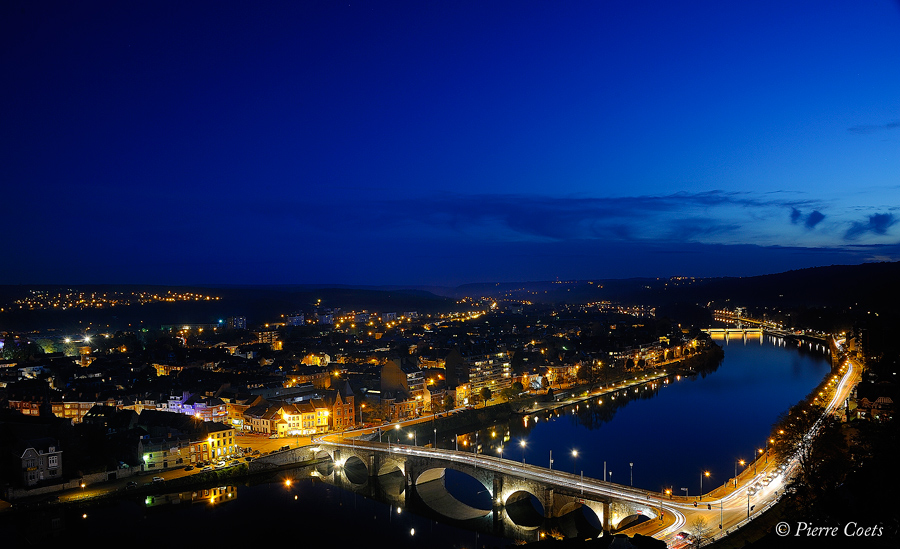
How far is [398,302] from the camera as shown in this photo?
84.6 m

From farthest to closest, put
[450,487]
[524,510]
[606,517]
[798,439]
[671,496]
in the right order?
1. [450,487]
2. [798,439]
3. [524,510]
4. [671,496]
5. [606,517]

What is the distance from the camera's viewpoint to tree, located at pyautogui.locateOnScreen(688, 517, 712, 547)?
962 cm

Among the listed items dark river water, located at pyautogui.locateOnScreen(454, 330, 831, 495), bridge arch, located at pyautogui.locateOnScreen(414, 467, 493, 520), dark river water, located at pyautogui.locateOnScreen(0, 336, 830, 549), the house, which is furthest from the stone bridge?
the house

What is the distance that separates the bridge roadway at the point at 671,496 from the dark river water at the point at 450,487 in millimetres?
1125

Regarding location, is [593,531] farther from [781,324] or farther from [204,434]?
[781,324]

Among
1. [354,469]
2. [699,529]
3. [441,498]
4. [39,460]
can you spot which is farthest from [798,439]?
[39,460]

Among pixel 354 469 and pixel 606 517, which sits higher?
pixel 606 517

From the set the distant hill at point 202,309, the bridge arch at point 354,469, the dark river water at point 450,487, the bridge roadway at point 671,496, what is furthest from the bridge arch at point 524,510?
the distant hill at point 202,309

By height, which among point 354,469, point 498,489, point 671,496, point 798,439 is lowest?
point 354,469

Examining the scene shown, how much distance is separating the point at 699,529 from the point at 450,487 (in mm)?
6471

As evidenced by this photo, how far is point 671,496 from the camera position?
1121 centimetres

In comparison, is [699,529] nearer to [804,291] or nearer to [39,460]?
[39,460]

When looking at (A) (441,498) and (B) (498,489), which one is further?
(A) (441,498)

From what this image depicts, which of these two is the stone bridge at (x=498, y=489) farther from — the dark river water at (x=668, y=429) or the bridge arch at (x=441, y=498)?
the dark river water at (x=668, y=429)
